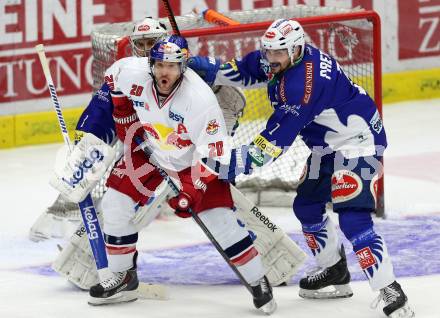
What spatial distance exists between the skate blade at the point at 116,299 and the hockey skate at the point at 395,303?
3.82ft

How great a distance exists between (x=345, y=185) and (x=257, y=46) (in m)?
2.67

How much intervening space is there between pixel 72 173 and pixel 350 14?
7.28ft

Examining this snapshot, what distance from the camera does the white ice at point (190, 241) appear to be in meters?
6.39

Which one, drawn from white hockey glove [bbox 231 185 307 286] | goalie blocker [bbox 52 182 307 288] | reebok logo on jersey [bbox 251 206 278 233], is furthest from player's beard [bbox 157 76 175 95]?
reebok logo on jersey [bbox 251 206 278 233]

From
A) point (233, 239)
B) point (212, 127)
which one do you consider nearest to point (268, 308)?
point (233, 239)

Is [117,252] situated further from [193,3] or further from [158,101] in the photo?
[193,3]

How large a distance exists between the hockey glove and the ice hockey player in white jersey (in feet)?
0.72

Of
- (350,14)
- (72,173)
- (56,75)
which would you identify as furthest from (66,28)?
(72,173)

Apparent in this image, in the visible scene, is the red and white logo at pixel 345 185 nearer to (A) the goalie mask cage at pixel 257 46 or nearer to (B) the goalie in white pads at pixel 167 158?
(B) the goalie in white pads at pixel 167 158

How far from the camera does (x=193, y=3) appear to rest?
31.8ft

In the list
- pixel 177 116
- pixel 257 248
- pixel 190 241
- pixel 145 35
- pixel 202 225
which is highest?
pixel 145 35

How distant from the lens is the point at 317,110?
243 inches

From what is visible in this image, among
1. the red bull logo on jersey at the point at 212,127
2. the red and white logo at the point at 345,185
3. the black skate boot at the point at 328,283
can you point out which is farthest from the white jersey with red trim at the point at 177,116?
the black skate boot at the point at 328,283

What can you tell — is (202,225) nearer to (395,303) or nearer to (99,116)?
(99,116)
